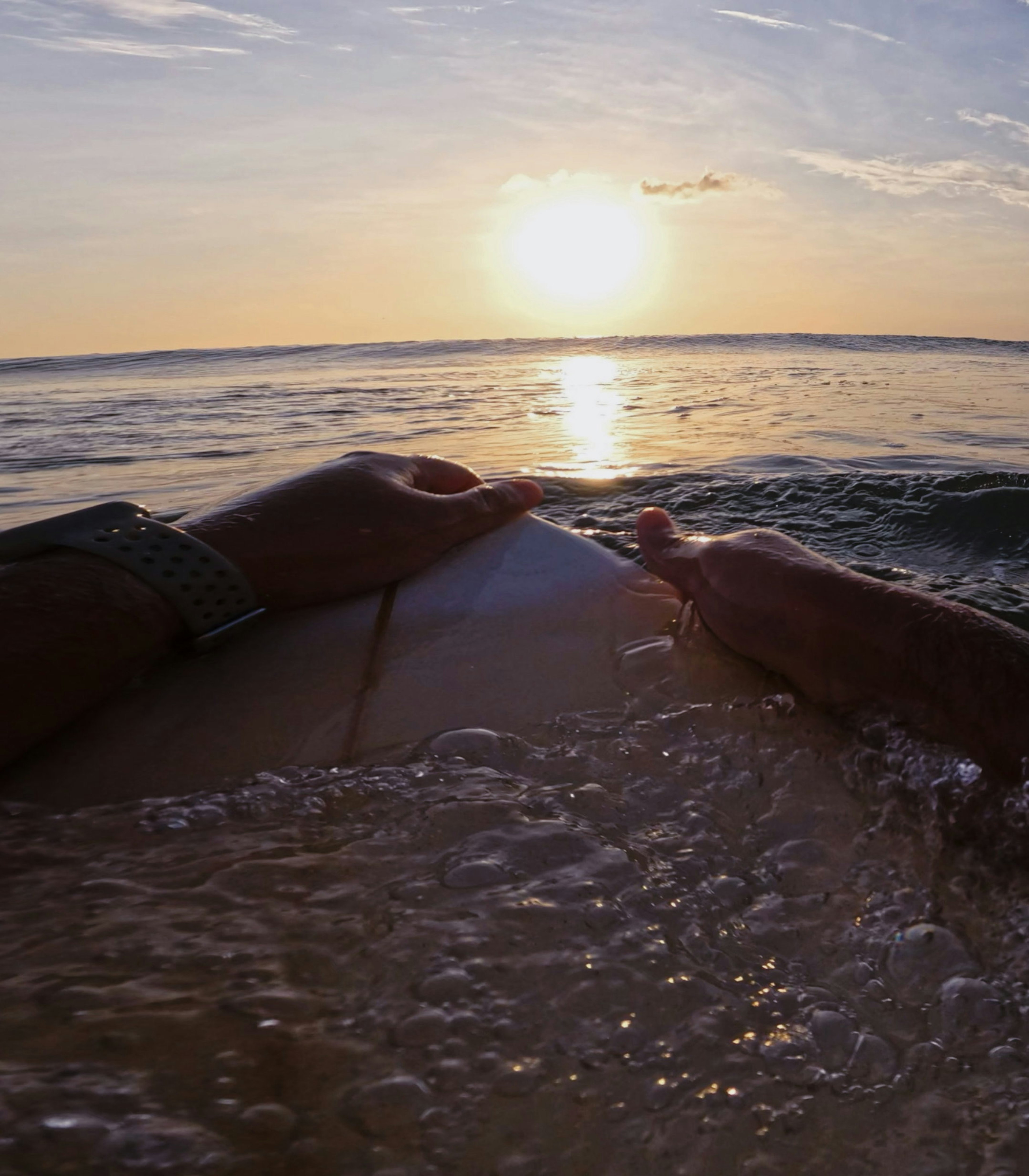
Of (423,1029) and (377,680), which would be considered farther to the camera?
(377,680)

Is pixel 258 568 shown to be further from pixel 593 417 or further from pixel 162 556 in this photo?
pixel 593 417

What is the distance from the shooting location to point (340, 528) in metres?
2.31

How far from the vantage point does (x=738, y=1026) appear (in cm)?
102

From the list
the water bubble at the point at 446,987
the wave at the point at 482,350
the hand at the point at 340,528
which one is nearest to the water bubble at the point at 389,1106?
the water bubble at the point at 446,987

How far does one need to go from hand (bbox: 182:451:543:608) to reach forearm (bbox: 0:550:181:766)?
315mm

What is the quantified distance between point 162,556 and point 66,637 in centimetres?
28

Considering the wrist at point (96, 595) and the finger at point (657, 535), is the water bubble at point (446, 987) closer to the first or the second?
the wrist at point (96, 595)

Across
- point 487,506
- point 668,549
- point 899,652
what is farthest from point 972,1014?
point 487,506

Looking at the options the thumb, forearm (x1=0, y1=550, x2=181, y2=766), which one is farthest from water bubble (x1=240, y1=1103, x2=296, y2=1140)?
the thumb

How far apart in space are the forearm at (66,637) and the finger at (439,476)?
1032mm

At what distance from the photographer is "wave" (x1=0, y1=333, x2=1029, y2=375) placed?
22250mm

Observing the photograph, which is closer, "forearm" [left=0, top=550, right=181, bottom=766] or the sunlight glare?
"forearm" [left=0, top=550, right=181, bottom=766]

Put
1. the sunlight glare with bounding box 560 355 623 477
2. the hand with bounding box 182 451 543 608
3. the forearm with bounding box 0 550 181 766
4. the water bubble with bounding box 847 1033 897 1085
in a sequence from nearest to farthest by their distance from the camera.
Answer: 1. the water bubble with bounding box 847 1033 897 1085
2. the forearm with bounding box 0 550 181 766
3. the hand with bounding box 182 451 543 608
4. the sunlight glare with bounding box 560 355 623 477

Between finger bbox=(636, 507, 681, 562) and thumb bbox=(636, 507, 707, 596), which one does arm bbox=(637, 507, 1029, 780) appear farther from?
finger bbox=(636, 507, 681, 562)
